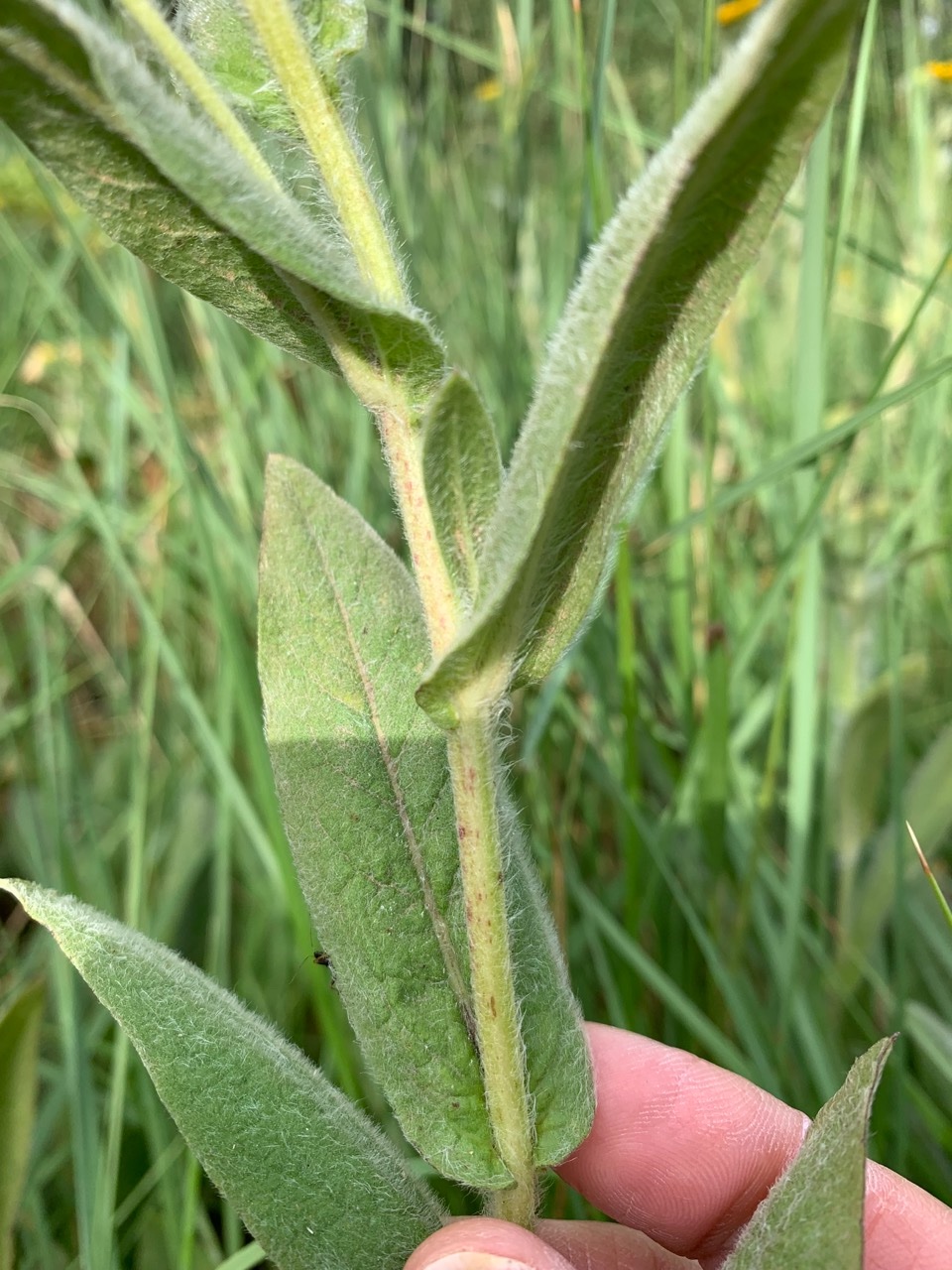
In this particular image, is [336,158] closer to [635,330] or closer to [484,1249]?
[635,330]

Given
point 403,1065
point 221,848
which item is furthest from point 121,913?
point 403,1065

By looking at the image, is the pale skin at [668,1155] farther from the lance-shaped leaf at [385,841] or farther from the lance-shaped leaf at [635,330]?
the lance-shaped leaf at [635,330]

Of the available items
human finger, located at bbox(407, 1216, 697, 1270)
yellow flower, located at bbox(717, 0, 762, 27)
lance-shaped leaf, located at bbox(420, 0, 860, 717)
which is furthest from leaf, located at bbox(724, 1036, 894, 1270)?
yellow flower, located at bbox(717, 0, 762, 27)

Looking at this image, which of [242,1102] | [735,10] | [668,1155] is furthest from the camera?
[735,10]

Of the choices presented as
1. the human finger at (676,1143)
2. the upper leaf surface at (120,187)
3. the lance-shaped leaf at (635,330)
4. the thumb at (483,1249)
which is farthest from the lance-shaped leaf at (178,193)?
the human finger at (676,1143)

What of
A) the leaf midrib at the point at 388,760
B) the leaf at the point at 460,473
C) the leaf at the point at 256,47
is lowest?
the leaf midrib at the point at 388,760

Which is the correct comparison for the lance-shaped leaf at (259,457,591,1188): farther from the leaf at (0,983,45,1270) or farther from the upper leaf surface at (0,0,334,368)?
the leaf at (0,983,45,1270)

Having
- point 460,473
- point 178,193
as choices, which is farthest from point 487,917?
point 178,193
